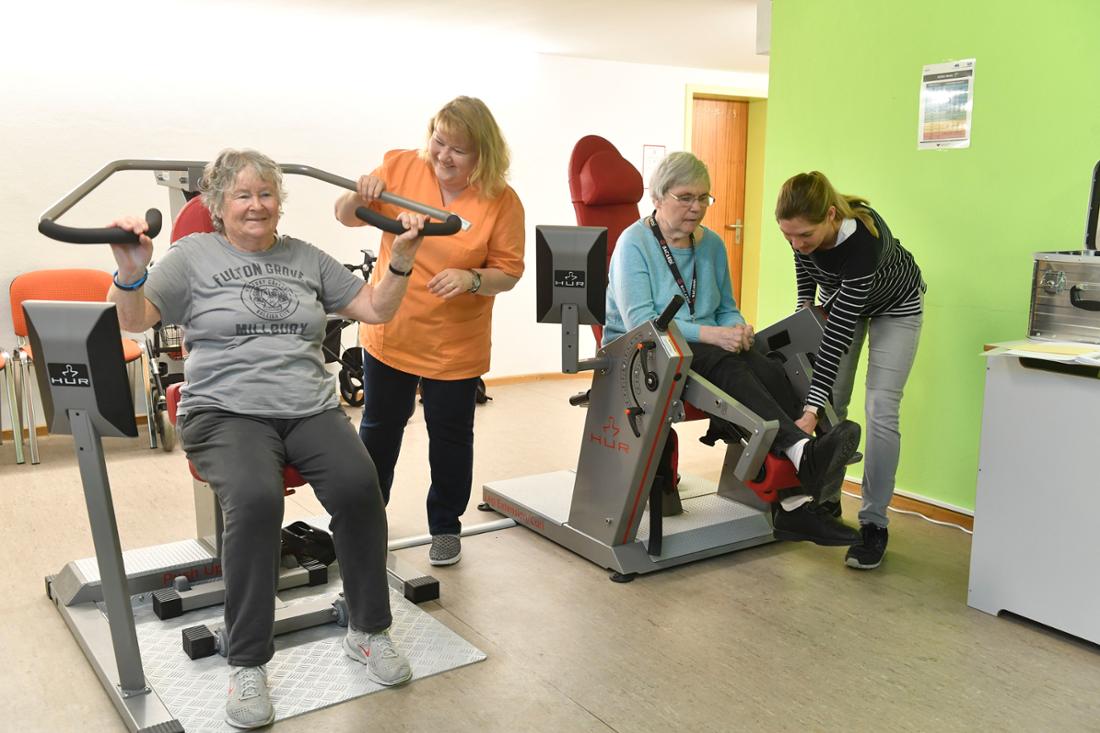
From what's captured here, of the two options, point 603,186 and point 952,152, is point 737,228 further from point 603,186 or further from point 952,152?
point 952,152

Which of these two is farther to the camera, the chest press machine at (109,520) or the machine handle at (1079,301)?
the machine handle at (1079,301)

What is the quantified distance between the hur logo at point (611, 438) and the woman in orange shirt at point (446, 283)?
428 mm

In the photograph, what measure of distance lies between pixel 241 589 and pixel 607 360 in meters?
1.40

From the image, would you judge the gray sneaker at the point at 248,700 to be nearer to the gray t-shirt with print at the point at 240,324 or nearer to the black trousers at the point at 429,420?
Answer: the gray t-shirt with print at the point at 240,324

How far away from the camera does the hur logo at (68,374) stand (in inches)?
78.6

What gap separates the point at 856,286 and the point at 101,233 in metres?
2.07

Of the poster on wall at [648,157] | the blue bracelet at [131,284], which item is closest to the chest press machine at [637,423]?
the blue bracelet at [131,284]

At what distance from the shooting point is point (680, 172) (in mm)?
3021

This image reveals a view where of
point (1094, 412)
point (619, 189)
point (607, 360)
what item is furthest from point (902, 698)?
point (619, 189)

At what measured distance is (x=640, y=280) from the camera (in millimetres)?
3096

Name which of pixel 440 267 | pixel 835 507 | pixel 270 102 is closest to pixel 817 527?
pixel 835 507

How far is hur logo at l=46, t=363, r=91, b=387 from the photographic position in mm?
1996

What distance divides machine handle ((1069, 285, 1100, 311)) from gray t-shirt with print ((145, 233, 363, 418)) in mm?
2129

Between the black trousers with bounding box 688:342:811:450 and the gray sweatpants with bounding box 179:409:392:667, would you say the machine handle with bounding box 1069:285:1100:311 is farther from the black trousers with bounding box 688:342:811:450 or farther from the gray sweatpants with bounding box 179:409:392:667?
the gray sweatpants with bounding box 179:409:392:667
